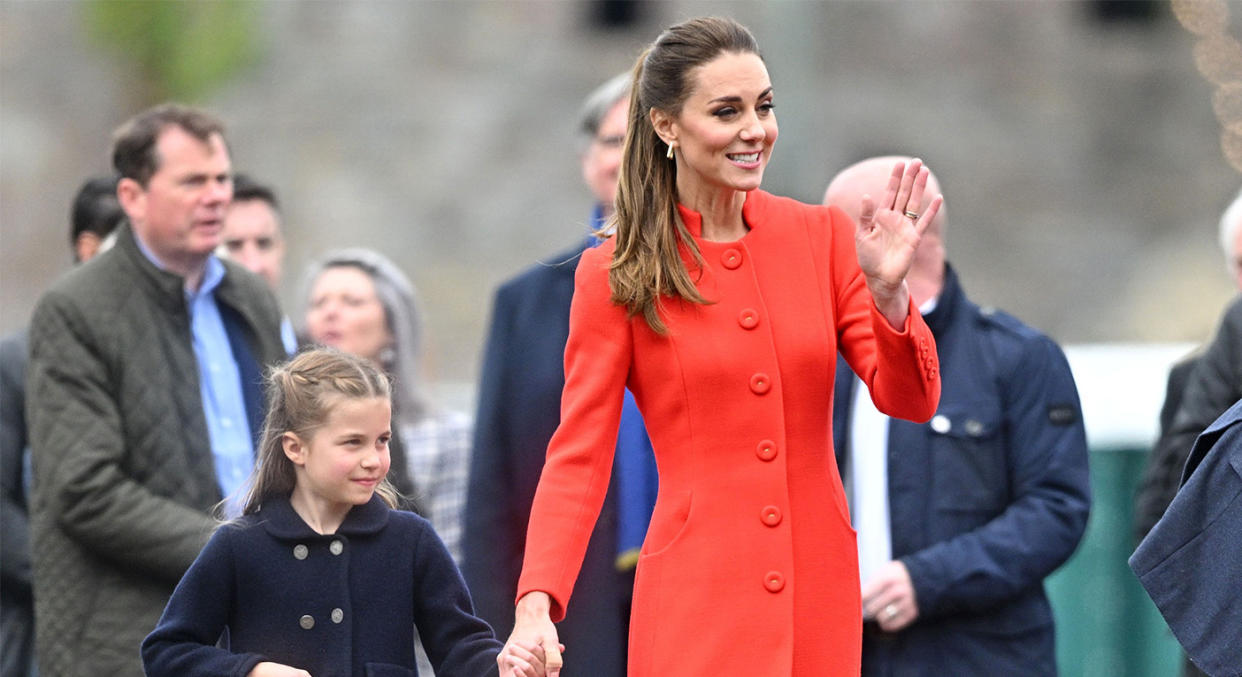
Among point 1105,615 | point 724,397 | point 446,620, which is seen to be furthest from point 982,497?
point 1105,615

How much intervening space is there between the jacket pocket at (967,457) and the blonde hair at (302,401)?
1568 mm

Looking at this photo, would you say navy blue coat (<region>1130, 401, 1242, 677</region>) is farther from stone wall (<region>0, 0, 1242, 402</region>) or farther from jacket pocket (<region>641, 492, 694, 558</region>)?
stone wall (<region>0, 0, 1242, 402</region>)

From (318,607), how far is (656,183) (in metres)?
1.04

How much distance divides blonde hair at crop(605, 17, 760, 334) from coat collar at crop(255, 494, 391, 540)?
2.18 ft

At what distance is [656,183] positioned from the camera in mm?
3814

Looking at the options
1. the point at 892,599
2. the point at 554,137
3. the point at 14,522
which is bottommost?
the point at 554,137

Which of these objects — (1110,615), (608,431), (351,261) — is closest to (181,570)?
(608,431)

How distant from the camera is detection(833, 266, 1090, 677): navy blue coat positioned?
4.93m

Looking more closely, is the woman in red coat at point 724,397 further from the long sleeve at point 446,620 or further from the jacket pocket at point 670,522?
the long sleeve at point 446,620

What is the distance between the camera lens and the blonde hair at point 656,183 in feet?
12.1

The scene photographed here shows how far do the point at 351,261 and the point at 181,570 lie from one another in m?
2.24

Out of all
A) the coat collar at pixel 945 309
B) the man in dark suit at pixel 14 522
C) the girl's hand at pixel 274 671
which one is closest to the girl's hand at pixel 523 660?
the girl's hand at pixel 274 671

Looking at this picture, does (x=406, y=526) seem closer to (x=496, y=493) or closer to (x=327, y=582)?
(x=327, y=582)

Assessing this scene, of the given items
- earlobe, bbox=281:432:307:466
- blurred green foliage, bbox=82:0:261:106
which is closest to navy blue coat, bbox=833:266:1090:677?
earlobe, bbox=281:432:307:466
